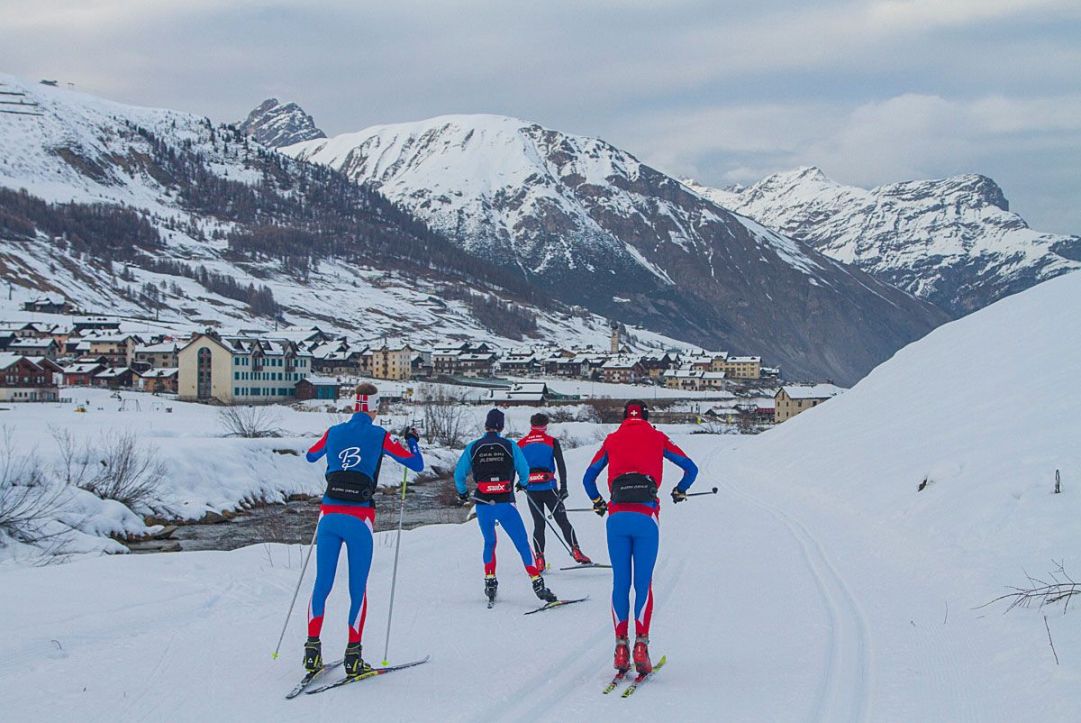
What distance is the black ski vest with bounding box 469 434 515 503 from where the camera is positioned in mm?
11258

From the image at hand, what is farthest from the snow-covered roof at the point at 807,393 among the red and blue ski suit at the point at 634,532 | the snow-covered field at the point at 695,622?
the red and blue ski suit at the point at 634,532

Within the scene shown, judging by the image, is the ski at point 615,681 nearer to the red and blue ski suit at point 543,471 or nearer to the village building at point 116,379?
the red and blue ski suit at point 543,471

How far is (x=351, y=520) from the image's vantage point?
8016 mm

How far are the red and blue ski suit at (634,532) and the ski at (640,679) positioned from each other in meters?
0.28

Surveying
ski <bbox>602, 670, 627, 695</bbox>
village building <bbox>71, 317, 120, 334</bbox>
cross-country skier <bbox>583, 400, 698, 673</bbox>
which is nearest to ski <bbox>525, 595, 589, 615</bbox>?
cross-country skier <bbox>583, 400, 698, 673</bbox>

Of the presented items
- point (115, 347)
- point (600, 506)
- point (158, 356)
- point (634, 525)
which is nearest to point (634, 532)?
point (634, 525)

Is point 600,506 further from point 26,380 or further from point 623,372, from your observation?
point 623,372

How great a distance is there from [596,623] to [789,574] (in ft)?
13.2

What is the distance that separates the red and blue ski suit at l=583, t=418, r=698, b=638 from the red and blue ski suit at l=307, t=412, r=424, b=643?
1.73m

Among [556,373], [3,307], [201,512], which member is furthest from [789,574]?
[3,307]

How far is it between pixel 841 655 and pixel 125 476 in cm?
2517

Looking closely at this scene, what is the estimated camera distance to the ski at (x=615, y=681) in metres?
7.39

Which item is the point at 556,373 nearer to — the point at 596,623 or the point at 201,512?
the point at 201,512

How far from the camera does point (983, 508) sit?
14047mm
